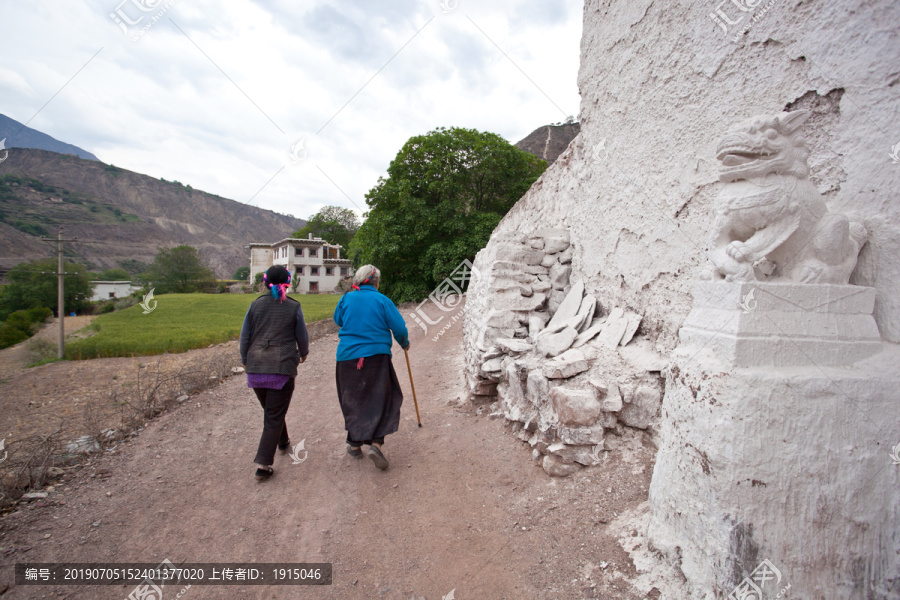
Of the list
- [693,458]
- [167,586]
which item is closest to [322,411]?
[167,586]

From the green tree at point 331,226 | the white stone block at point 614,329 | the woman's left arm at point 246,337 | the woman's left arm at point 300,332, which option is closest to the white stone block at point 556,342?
the white stone block at point 614,329

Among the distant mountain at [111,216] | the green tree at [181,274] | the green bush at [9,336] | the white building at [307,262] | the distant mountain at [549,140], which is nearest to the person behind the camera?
the green bush at [9,336]

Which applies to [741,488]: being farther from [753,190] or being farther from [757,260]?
[753,190]

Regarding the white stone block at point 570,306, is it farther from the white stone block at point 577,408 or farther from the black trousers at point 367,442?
the black trousers at point 367,442

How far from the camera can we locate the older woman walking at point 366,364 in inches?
135

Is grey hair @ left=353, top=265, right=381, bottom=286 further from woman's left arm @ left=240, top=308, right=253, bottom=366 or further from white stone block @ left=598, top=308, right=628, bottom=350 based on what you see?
white stone block @ left=598, top=308, right=628, bottom=350

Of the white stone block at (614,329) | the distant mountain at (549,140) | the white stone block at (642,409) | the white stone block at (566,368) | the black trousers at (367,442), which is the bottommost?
the black trousers at (367,442)

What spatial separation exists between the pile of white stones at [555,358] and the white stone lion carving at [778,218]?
1317mm

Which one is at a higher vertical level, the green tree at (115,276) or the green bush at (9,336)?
the green tree at (115,276)

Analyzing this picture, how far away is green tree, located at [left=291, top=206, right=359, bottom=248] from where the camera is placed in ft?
127

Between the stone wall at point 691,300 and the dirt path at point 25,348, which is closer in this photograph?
the stone wall at point 691,300

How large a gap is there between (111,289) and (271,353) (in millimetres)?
16687

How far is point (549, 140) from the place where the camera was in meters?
26.8

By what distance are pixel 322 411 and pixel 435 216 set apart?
35.8ft
